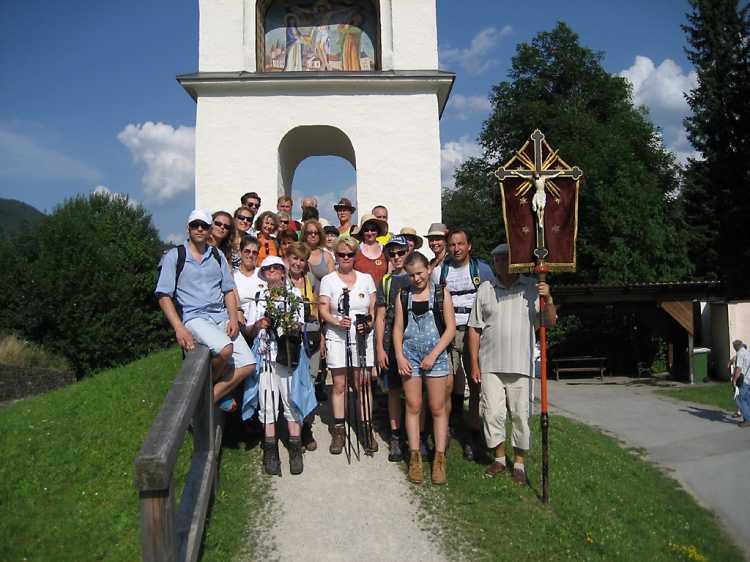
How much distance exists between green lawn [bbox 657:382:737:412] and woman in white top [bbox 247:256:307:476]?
44.9 feet

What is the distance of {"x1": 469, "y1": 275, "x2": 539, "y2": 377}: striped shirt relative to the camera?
5449 millimetres

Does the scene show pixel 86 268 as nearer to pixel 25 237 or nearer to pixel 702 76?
pixel 25 237

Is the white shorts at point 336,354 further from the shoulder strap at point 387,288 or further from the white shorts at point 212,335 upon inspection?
the white shorts at point 212,335

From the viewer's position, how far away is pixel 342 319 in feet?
19.5

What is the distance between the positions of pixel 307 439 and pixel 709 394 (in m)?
16.0

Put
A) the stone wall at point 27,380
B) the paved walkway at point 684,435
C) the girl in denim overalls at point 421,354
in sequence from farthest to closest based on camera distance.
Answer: the stone wall at point 27,380 → the paved walkway at point 684,435 → the girl in denim overalls at point 421,354

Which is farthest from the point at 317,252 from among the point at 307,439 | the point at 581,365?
the point at 581,365

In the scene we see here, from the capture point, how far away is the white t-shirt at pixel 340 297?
601 centimetres

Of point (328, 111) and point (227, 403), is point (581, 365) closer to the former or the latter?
point (328, 111)

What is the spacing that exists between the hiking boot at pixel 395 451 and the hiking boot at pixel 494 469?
2.70 ft


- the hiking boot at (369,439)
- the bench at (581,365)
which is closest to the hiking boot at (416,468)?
the hiking boot at (369,439)

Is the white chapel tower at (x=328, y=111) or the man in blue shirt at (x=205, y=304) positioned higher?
the white chapel tower at (x=328, y=111)

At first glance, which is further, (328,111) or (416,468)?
(328,111)

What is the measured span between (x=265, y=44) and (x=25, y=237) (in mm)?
33344
